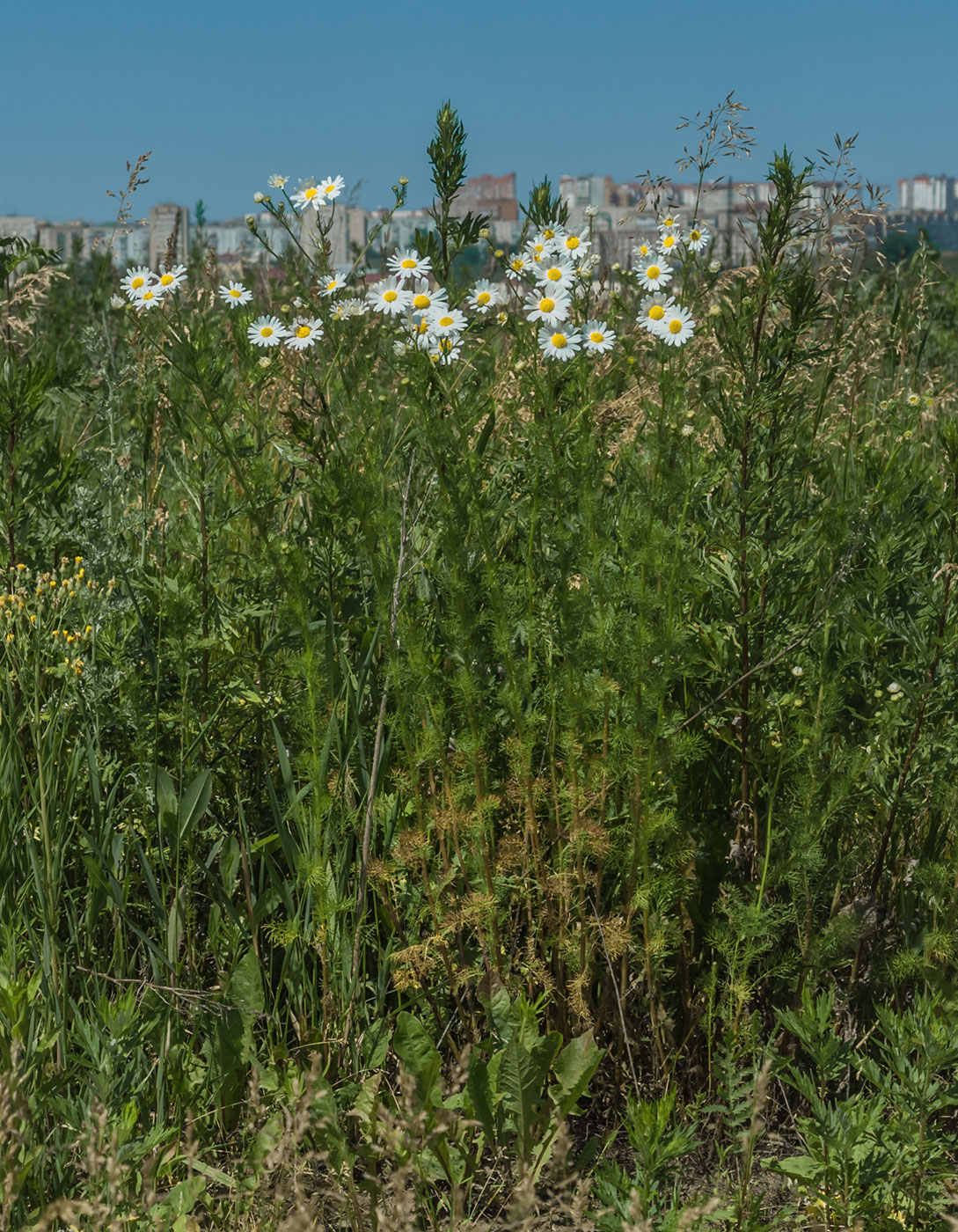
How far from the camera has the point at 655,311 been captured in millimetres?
2508

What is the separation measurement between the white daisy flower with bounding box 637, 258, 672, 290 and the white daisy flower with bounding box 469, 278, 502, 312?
380mm

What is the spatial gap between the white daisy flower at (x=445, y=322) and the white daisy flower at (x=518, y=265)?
19cm

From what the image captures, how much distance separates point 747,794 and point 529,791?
1.41 ft

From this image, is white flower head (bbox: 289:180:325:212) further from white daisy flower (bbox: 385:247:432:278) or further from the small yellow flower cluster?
the small yellow flower cluster

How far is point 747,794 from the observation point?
2.03 metres

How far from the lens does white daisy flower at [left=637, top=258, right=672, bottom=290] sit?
279 cm

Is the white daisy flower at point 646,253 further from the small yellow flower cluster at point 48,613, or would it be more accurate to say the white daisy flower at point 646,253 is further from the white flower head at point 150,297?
the small yellow flower cluster at point 48,613

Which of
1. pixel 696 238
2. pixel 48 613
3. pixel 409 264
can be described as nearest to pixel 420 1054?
pixel 48 613

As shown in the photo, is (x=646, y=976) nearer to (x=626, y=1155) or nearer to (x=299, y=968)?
(x=626, y=1155)

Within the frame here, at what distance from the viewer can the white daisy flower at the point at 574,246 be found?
243 cm

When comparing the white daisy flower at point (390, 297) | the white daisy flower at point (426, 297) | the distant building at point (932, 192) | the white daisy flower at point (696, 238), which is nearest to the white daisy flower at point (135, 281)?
the white daisy flower at point (390, 297)

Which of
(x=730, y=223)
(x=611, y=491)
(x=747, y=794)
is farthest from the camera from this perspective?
(x=730, y=223)

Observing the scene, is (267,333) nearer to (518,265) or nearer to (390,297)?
(390,297)

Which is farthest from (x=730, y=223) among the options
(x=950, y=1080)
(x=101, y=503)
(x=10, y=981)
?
(x=10, y=981)
